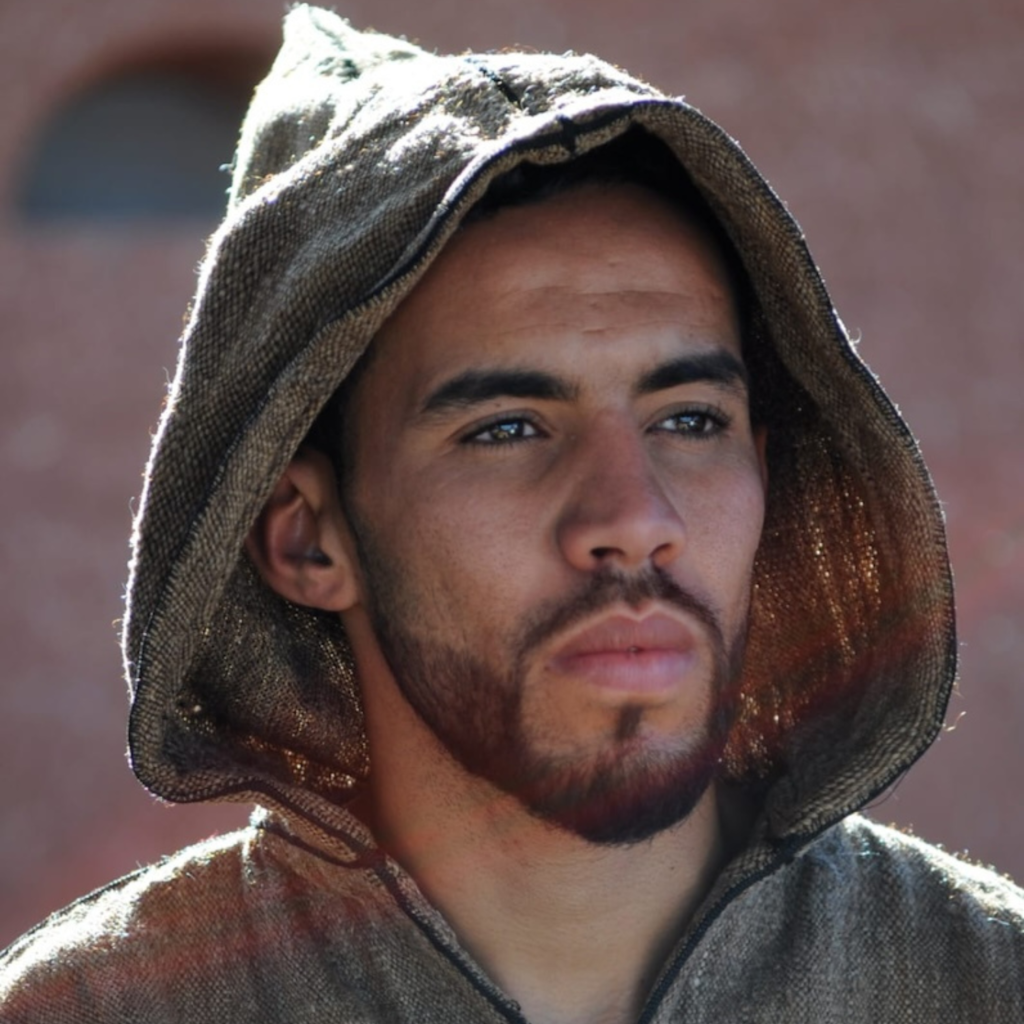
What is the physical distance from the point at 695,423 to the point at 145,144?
5411 mm

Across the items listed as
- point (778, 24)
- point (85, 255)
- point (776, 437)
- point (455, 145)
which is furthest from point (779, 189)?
point (455, 145)

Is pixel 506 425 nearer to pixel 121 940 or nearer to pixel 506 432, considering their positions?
pixel 506 432

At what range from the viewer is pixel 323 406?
2746 mm

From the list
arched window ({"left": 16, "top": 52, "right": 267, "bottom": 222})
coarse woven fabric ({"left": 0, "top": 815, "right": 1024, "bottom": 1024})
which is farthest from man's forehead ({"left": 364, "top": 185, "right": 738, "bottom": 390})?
arched window ({"left": 16, "top": 52, "right": 267, "bottom": 222})

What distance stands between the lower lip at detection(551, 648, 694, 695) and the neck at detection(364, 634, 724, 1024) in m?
0.25

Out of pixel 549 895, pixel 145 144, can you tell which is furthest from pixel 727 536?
pixel 145 144

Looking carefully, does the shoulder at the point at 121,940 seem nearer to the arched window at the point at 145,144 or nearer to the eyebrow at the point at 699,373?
the eyebrow at the point at 699,373

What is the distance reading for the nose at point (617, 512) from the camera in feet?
8.30

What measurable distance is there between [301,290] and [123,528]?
4.85 metres

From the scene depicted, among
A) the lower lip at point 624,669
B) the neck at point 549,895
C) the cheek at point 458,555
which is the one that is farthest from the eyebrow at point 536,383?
the neck at point 549,895

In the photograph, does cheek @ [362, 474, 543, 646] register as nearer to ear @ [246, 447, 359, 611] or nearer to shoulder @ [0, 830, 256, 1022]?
ear @ [246, 447, 359, 611]

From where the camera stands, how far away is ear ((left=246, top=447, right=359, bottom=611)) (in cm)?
288

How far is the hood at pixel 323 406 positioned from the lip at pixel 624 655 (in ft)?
1.15

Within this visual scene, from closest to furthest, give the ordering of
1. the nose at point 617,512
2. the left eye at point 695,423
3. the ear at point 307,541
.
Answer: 1. the nose at point 617,512
2. the left eye at point 695,423
3. the ear at point 307,541
